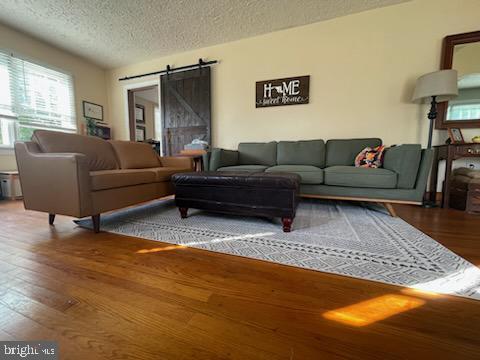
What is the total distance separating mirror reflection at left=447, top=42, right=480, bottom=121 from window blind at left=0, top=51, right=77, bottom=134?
581cm

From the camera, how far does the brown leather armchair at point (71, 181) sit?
145 centimetres

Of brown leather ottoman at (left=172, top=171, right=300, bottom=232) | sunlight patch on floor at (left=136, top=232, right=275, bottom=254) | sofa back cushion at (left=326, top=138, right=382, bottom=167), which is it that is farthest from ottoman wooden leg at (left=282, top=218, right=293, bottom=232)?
sofa back cushion at (left=326, top=138, right=382, bottom=167)

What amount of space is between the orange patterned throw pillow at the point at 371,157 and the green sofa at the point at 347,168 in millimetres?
64

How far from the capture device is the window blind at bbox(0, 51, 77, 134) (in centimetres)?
289

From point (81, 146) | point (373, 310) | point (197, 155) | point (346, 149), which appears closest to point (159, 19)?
point (197, 155)

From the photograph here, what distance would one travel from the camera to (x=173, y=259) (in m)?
1.15

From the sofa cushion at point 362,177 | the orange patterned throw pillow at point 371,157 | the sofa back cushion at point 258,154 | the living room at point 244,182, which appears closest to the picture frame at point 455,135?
the living room at point 244,182

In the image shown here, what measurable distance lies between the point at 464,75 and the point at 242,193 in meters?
3.02

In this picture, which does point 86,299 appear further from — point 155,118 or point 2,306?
point 155,118

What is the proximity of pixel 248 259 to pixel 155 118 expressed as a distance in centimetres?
633

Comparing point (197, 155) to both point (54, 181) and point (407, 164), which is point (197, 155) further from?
point (407, 164)

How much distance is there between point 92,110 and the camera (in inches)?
161

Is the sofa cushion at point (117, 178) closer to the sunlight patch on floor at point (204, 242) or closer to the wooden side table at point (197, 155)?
the sunlight patch on floor at point (204, 242)

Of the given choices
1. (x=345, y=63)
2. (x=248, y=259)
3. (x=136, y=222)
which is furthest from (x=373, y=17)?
(x=136, y=222)
